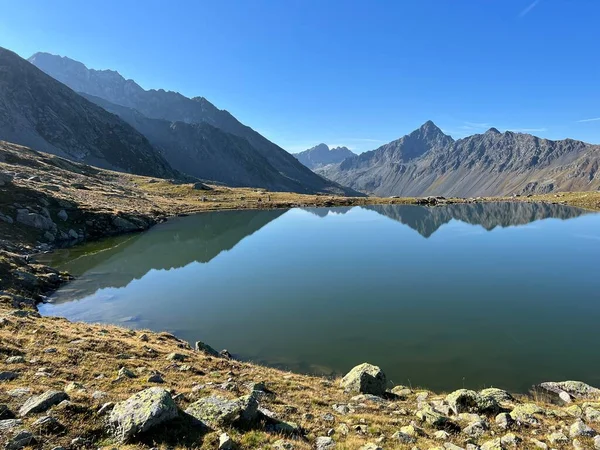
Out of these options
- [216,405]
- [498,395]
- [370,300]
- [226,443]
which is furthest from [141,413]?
[370,300]

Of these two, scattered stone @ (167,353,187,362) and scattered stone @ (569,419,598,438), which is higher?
scattered stone @ (569,419,598,438)

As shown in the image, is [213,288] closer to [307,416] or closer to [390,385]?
[390,385]

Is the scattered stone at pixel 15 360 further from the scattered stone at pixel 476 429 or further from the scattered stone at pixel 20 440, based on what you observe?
the scattered stone at pixel 476 429

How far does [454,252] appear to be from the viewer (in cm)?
6512

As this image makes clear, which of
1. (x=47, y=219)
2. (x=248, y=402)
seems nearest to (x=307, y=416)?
(x=248, y=402)

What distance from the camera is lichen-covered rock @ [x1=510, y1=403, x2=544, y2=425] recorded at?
1458 centimetres

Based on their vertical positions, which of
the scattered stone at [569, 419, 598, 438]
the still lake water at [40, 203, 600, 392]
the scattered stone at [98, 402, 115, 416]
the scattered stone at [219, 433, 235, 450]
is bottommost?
the still lake water at [40, 203, 600, 392]

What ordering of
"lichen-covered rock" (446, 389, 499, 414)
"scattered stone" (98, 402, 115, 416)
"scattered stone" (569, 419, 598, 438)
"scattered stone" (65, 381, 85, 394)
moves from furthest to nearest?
1. "lichen-covered rock" (446, 389, 499, 414)
2. "scattered stone" (569, 419, 598, 438)
3. "scattered stone" (65, 381, 85, 394)
4. "scattered stone" (98, 402, 115, 416)

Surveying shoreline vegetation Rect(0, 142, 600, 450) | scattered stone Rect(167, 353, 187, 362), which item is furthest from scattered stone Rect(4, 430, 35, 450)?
scattered stone Rect(167, 353, 187, 362)

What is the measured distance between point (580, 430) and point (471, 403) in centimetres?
390

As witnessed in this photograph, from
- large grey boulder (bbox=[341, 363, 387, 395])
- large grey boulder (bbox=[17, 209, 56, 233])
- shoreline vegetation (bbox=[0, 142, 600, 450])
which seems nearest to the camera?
shoreline vegetation (bbox=[0, 142, 600, 450])

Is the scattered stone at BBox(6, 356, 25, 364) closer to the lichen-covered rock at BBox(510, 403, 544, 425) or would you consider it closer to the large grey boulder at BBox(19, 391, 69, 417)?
the large grey boulder at BBox(19, 391, 69, 417)

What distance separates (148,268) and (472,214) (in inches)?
4795

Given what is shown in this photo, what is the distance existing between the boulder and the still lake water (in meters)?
0.94
